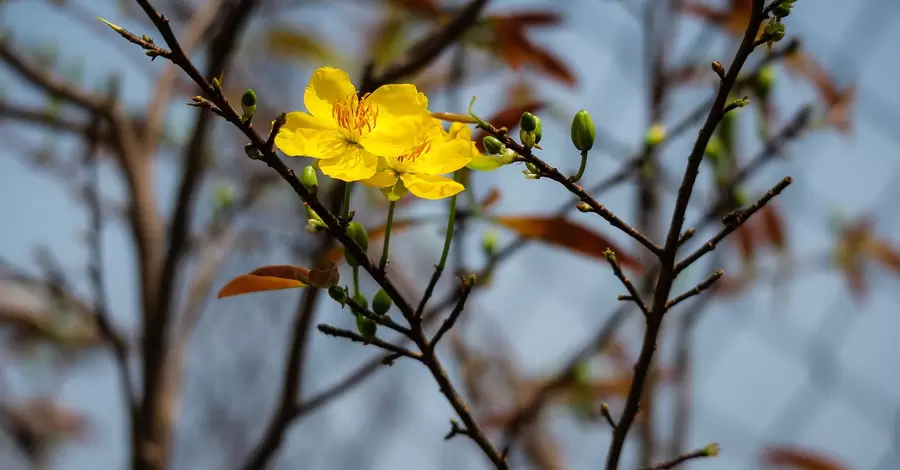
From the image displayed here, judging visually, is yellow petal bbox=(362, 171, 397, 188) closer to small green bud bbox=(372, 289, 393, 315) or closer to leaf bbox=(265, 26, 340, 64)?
small green bud bbox=(372, 289, 393, 315)

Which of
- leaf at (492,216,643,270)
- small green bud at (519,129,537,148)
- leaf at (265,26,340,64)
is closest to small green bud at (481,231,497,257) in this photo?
leaf at (492,216,643,270)

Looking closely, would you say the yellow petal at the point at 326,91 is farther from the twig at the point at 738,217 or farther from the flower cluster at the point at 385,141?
the twig at the point at 738,217

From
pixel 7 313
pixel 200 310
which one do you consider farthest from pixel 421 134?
pixel 7 313

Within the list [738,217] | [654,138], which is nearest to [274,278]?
[738,217]

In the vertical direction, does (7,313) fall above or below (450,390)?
above

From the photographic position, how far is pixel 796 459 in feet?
3.96

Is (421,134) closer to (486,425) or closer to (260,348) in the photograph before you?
(486,425)

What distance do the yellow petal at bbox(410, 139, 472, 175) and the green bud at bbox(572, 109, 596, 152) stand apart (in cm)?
6

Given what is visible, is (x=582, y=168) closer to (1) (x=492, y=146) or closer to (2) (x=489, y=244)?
(1) (x=492, y=146)

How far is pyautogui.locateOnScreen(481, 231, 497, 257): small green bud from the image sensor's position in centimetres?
72

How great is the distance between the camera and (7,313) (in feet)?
5.62

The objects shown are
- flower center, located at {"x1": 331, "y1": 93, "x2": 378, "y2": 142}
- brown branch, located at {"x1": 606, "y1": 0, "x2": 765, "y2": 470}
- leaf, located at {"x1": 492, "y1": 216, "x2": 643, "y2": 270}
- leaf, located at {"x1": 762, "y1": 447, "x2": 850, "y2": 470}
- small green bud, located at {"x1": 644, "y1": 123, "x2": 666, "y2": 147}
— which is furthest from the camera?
leaf, located at {"x1": 762, "y1": 447, "x2": 850, "y2": 470}

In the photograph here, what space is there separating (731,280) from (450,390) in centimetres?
129

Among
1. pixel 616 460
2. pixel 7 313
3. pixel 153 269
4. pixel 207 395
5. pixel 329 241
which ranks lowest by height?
pixel 616 460
